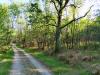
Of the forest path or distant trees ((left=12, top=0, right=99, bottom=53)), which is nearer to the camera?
the forest path

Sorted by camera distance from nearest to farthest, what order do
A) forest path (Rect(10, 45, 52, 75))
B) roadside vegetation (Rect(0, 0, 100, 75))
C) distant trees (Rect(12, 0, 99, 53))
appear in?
forest path (Rect(10, 45, 52, 75)) → roadside vegetation (Rect(0, 0, 100, 75)) → distant trees (Rect(12, 0, 99, 53))

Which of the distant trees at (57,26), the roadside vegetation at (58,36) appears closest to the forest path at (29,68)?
the roadside vegetation at (58,36)

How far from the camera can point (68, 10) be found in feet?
229

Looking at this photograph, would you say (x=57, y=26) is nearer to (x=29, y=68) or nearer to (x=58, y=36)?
(x=58, y=36)

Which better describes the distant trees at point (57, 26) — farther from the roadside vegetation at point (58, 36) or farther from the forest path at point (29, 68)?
the forest path at point (29, 68)

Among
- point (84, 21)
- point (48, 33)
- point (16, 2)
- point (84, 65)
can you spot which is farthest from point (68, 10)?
point (84, 65)

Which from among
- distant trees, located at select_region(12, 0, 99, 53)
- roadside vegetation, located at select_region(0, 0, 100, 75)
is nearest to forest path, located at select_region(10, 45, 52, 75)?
roadside vegetation, located at select_region(0, 0, 100, 75)

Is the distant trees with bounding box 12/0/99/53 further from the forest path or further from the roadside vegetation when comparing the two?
the forest path

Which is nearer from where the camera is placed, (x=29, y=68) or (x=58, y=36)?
(x=29, y=68)

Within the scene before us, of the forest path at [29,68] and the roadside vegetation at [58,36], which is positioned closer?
the forest path at [29,68]

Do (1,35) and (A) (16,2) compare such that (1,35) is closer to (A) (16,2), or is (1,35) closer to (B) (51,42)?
(B) (51,42)

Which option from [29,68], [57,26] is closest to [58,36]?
[57,26]

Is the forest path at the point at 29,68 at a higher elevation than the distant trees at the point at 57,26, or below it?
below

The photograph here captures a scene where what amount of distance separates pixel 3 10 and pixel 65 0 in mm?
17779
